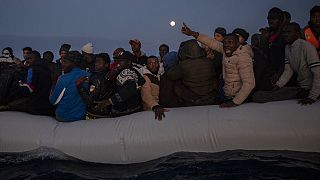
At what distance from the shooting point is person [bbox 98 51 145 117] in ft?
16.7

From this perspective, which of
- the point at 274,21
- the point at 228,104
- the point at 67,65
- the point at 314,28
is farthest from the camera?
the point at 274,21

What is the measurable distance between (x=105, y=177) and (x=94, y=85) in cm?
162

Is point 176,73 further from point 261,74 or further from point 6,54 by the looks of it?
point 6,54


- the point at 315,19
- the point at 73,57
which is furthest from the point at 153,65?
the point at 315,19

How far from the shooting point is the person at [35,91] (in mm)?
5934

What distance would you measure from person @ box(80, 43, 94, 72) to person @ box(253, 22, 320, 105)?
12.7 feet

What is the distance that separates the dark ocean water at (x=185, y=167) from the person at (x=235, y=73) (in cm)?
85

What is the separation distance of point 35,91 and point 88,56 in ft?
5.25

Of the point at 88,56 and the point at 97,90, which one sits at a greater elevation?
the point at 88,56

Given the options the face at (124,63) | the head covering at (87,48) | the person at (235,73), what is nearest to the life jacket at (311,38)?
the person at (235,73)

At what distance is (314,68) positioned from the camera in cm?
456

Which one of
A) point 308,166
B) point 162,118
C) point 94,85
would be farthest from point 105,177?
point 308,166

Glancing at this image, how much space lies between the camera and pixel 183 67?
5.11 meters

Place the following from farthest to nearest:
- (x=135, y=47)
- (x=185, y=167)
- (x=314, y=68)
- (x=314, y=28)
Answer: (x=135, y=47)
(x=314, y=28)
(x=314, y=68)
(x=185, y=167)
